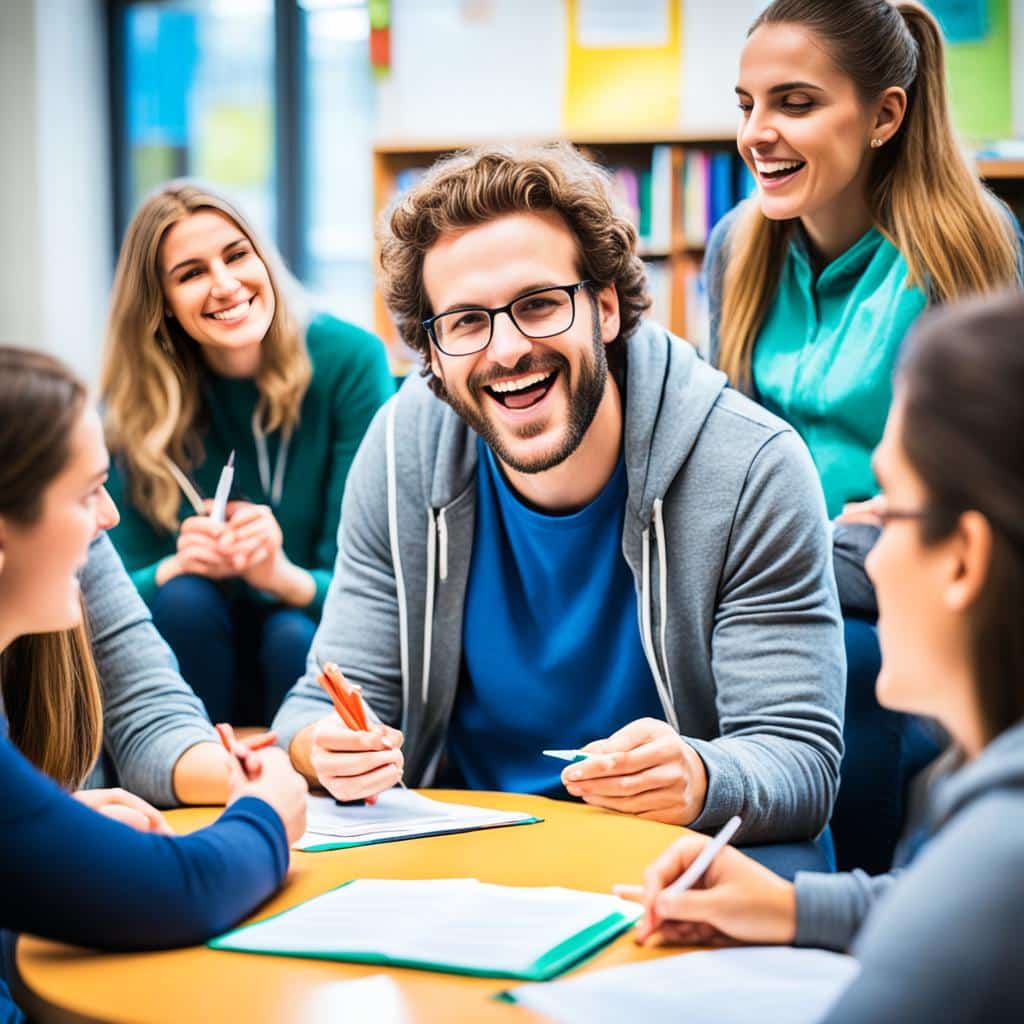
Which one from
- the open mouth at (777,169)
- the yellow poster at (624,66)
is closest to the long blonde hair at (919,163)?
the open mouth at (777,169)

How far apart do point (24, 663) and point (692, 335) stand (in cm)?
340

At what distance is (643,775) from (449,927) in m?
0.38

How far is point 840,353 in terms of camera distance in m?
2.29

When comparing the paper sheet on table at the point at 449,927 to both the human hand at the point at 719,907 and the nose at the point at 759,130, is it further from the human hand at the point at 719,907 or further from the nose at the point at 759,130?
the nose at the point at 759,130

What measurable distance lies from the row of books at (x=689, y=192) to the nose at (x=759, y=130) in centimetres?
209

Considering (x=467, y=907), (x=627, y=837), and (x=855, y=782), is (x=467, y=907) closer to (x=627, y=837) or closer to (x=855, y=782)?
(x=627, y=837)

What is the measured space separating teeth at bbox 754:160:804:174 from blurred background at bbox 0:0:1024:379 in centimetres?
192

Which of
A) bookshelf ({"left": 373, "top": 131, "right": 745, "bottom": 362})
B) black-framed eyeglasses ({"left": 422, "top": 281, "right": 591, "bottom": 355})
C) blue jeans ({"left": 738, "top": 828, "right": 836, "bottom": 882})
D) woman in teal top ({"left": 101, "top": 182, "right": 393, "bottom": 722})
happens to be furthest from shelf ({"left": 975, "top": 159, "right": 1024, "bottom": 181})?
blue jeans ({"left": 738, "top": 828, "right": 836, "bottom": 882})

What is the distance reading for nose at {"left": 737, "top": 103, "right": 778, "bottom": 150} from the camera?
7.61 feet

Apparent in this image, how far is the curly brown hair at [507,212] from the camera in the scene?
5.66 feet

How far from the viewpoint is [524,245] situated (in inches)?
67.7

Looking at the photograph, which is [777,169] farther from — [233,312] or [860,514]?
[233,312]

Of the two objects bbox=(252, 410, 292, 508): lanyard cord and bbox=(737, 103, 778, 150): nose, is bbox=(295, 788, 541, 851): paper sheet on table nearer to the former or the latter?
bbox=(252, 410, 292, 508): lanyard cord

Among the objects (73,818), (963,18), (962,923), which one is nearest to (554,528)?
(73,818)
